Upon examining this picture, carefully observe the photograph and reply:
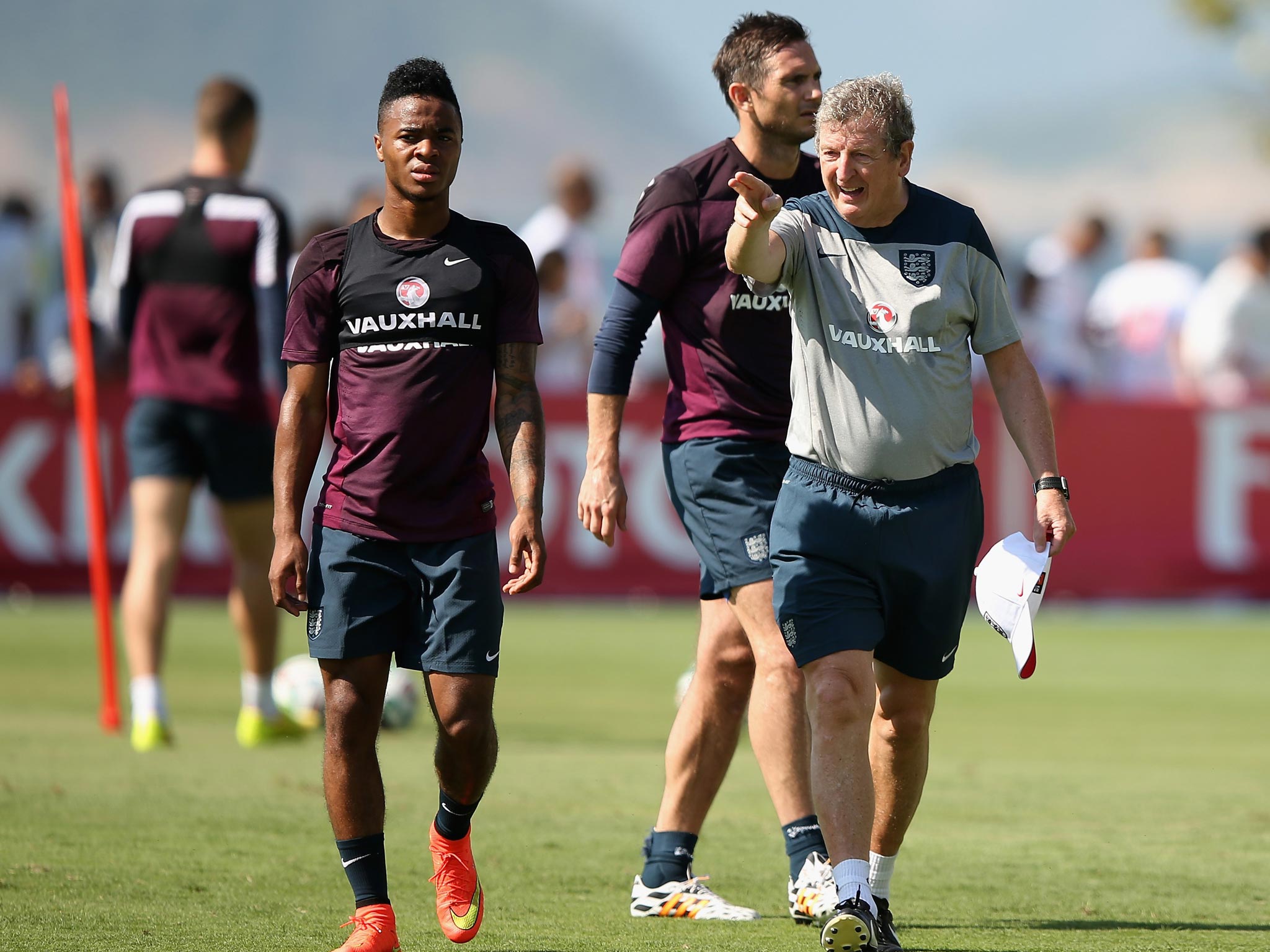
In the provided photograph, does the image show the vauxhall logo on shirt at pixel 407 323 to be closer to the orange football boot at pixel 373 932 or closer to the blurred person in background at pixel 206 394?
the orange football boot at pixel 373 932

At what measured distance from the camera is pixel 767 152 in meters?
6.17

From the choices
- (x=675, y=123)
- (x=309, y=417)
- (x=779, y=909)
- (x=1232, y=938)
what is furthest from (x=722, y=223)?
(x=675, y=123)

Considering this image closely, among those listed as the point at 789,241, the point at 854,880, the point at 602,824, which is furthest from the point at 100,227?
the point at 854,880

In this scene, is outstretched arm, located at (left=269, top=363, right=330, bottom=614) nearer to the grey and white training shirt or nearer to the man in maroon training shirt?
the man in maroon training shirt

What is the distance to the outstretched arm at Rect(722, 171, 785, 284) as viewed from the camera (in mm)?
4953

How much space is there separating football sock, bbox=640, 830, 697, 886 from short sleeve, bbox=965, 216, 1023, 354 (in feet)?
5.85

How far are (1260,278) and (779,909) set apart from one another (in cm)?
1272

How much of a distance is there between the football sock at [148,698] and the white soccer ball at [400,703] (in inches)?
50.8

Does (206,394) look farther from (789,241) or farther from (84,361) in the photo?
(789,241)

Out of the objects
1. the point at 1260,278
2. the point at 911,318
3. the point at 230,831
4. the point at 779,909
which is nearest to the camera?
the point at 911,318

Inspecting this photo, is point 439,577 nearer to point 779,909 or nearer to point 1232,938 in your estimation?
point 779,909

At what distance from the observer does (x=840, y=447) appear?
5.23 meters

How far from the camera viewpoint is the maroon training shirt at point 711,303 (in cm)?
606

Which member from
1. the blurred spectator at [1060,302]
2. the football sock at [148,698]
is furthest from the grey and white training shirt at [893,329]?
the blurred spectator at [1060,302]
